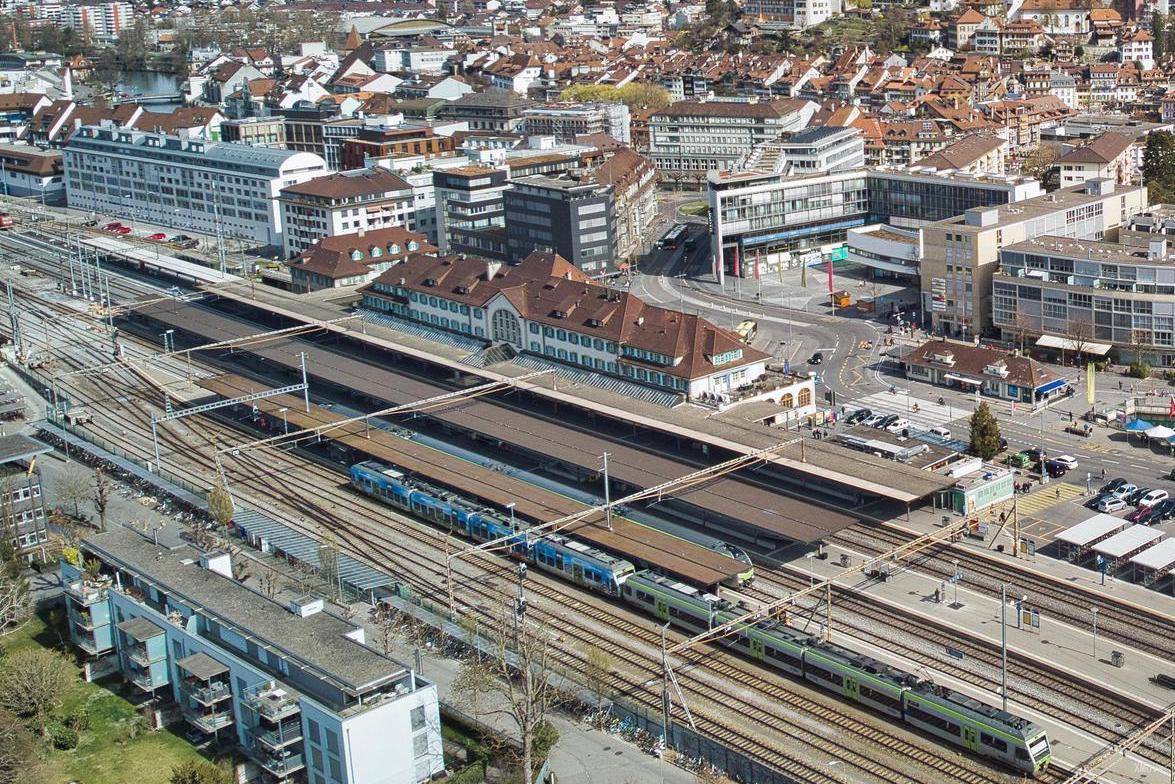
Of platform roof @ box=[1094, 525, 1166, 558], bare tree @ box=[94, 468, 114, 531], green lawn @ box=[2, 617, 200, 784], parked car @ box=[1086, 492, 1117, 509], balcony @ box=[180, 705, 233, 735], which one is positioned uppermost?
bare tree @ box=[94, 468, 114, 531]

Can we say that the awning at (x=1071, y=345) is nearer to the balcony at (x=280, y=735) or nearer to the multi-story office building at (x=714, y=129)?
the balcony at (x=280, y=735)

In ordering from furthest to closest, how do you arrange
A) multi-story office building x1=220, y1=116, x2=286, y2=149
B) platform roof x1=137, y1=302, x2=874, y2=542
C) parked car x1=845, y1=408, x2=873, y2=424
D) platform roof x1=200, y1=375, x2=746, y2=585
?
multi-story office building x1=220, y1=116, x2=286, y2=149, parked car x1=845, y1=408, x2=873, y2=424, platform roof x1=137, y1=302, x2=874, y2=542, platform roof x1=200, y1=375, x2=746, y2=585

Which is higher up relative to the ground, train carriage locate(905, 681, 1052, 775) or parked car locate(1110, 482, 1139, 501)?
parked car locate(1110, 482, 1139, 501)

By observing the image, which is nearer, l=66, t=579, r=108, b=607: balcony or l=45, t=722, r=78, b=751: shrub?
l=45, t=722, r=78, b=751: shrub

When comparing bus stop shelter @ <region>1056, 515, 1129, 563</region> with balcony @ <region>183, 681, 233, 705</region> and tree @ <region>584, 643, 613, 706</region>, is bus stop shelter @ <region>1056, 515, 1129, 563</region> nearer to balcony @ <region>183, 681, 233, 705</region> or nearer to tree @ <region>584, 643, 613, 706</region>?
tree @ <region>584, 643, 613, 706</region>

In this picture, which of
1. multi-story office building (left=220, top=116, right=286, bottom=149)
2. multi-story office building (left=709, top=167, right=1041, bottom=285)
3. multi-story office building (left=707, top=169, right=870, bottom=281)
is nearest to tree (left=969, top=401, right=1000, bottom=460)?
multi-story office building (left=709, top=167, right=1041, bottom=285)

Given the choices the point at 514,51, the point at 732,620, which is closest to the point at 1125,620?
the point at 732,620

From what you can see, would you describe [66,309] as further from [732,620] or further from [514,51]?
[514,51]
